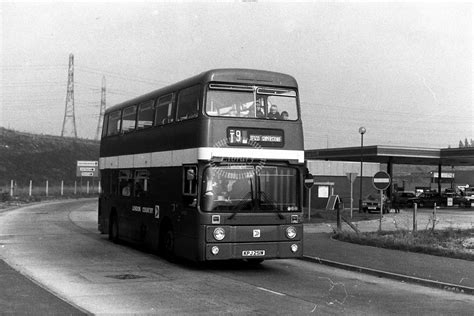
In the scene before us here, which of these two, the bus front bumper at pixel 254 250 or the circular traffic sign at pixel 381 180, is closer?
the bus front bumper at pixel 254 250

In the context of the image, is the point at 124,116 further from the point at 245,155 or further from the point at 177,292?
the point at 177,292

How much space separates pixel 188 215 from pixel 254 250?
1.61 meters

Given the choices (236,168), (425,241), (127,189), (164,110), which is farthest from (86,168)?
(236,168)

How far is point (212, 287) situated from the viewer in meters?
10.6

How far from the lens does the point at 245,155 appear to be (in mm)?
12711

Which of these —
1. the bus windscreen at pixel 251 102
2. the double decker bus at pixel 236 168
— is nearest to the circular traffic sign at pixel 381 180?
the double decker bus at pixel 236 168

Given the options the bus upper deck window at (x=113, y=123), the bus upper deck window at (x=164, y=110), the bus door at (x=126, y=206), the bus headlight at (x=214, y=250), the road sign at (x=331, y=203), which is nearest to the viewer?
the bus headlight at (x=214, y=250)

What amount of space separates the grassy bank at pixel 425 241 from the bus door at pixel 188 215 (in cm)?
717

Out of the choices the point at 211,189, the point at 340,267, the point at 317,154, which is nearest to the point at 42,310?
the point at 211,189

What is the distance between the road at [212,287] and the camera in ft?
28.9

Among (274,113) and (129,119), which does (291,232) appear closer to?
(274,113)

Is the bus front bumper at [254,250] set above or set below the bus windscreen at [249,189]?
below

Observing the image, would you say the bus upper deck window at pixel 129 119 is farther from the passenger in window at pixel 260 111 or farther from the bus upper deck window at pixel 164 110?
the passenger in window at pixel 260 111

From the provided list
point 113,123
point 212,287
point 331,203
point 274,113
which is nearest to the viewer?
point 212,287
